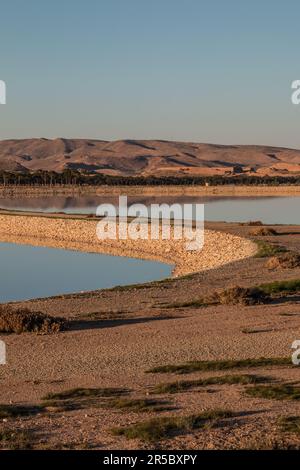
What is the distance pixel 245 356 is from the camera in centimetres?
1105

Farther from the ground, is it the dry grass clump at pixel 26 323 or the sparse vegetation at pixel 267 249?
the dry grass clump at pixel 26 323

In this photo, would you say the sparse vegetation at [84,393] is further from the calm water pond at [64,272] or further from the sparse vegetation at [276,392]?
the calm water pond at [64,272]

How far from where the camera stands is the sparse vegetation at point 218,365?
10.2 meters

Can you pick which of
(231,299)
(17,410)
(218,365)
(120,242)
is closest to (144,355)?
(218,365)

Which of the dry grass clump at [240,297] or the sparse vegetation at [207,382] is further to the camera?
the dry grass clump at [240,297]

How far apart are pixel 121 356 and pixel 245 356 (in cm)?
182

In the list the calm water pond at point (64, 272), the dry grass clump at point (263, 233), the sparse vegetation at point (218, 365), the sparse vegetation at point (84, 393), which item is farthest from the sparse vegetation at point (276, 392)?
the dry grass clump at point (263, 233)

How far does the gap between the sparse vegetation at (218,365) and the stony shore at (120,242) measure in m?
16.9

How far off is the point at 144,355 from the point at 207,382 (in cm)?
200

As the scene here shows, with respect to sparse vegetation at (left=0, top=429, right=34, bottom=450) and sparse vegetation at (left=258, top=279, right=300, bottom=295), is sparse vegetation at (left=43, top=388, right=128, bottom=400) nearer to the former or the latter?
sparse vegetation at (left=0, top=429, right=34, bottom=450)

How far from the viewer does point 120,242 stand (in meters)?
40.0

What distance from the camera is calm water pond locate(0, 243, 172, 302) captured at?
25250 mm

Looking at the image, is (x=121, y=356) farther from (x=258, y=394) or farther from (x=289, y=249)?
(x=289, y=249)

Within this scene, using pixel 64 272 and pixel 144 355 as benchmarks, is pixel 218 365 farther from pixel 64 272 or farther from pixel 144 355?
pixel 64 272
